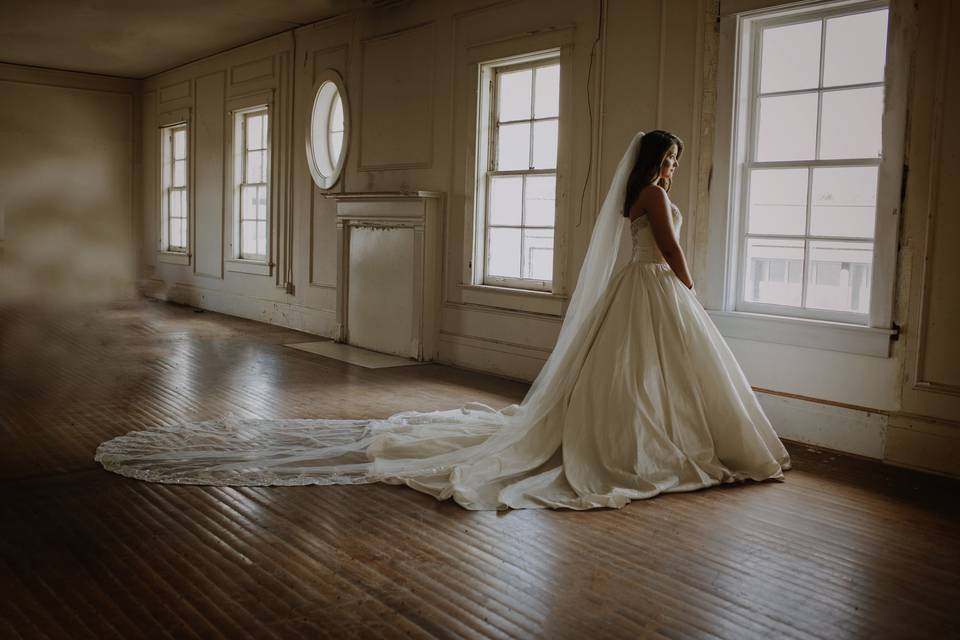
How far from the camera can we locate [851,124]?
4371 mm

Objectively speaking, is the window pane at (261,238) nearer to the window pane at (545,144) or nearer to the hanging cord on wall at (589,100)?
the window pane at (545,144)

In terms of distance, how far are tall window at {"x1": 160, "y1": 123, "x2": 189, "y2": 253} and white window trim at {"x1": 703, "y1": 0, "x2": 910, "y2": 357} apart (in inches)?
332

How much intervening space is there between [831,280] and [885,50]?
1181mm

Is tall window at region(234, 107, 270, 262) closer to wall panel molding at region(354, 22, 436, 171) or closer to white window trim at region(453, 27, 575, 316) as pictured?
wall panel molding at region(354, 22, 436, 171)

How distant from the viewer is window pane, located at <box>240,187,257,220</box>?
9828 millimetres

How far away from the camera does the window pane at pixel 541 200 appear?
616cm

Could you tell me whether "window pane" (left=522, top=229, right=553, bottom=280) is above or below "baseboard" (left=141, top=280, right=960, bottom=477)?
above

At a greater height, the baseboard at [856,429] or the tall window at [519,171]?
the tall window at [519,171]

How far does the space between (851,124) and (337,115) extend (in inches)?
215

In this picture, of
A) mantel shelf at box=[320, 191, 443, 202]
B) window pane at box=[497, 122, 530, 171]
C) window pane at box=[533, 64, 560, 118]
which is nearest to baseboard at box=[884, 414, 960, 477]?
window pane at box=[533, 64, 560, 118]

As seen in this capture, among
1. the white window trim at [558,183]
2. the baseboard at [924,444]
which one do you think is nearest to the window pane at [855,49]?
the baseboard at [924,444]

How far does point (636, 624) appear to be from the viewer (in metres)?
2.33

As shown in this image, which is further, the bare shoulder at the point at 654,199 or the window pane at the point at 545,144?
the window pane at the point at 545,144

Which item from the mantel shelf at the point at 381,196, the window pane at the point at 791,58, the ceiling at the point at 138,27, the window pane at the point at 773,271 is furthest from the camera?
the ceiling at the point at 138,27
